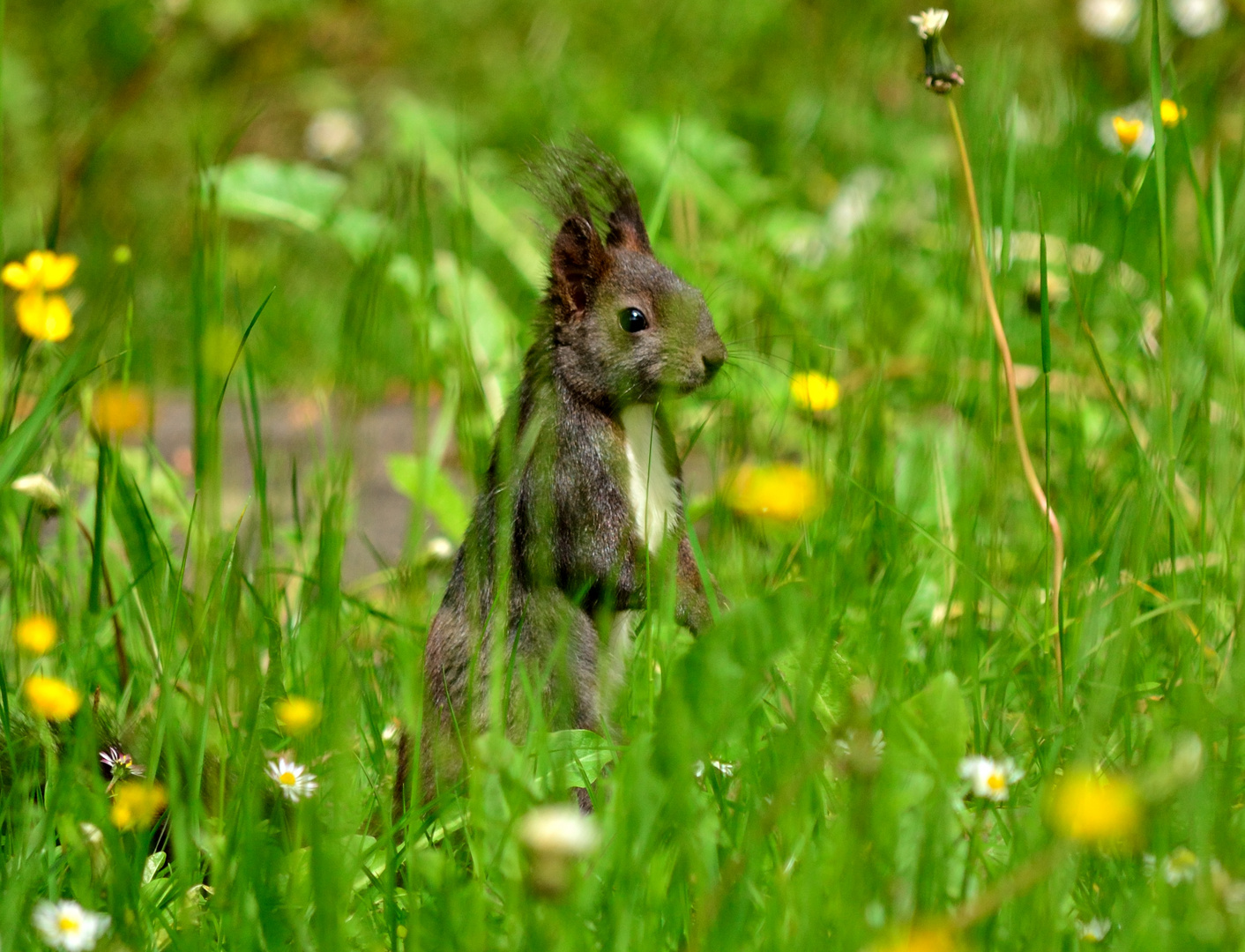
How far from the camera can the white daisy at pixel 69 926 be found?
70.6 inches

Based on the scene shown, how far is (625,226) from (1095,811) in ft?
5.90

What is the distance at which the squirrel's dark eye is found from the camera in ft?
9.02

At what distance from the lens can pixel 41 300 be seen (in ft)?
8.55

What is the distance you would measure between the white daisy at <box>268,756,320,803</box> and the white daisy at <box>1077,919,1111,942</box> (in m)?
1.10

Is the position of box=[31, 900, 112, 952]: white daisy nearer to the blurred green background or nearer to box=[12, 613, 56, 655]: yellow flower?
box=[12, 613, 56, 655]: yellow flower

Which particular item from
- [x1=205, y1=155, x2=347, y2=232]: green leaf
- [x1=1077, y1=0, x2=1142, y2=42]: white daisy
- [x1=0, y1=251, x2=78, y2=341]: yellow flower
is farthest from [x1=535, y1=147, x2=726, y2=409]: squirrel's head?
[x1=1077, y1=0, x2=1142, y2=42]: white daisy

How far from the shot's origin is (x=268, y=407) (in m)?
5.20

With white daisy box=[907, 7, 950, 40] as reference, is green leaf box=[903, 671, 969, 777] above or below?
below

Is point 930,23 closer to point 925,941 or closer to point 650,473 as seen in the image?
point 650,473

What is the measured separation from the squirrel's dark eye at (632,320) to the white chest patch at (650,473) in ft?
0.51

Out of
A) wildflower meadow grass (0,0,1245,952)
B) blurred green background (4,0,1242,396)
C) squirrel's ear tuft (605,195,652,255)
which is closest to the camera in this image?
wildflower meadow grass (0,0,1245,952)

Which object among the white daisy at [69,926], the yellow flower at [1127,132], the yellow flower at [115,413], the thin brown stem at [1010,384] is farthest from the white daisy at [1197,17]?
the white daisy at [69,926]

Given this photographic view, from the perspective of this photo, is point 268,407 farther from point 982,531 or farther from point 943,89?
point 943,89

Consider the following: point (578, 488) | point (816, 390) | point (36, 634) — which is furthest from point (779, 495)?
point (36, 634)
